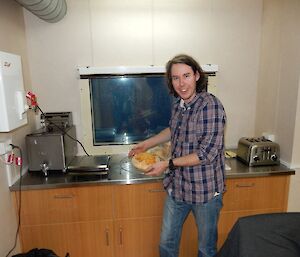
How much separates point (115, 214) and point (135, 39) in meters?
1.32

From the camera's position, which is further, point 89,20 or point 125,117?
point 125,117

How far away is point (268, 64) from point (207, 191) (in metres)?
1.24

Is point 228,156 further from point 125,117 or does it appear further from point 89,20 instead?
point 89,20

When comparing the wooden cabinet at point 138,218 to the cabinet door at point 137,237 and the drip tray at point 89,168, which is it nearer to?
the cabinet door at point 137,237

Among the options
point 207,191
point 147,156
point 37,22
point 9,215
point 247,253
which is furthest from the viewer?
point 37,22

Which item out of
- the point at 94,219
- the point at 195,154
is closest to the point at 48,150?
the point at 94,219

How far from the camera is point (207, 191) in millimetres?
1390

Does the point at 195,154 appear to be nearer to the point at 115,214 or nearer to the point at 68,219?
the point at 115,214

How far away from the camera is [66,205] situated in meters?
1.73

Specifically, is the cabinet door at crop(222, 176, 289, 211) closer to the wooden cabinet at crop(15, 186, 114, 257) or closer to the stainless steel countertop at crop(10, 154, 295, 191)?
the stainless steel countertop at crop(10, 154, 295, 191)

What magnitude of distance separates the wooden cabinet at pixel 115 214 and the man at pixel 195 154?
322mm

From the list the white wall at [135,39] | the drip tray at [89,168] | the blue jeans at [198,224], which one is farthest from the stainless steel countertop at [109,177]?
the white wall at [135,39]

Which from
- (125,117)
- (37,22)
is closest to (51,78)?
(37,22)

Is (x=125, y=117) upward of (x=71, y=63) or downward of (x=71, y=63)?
downward
